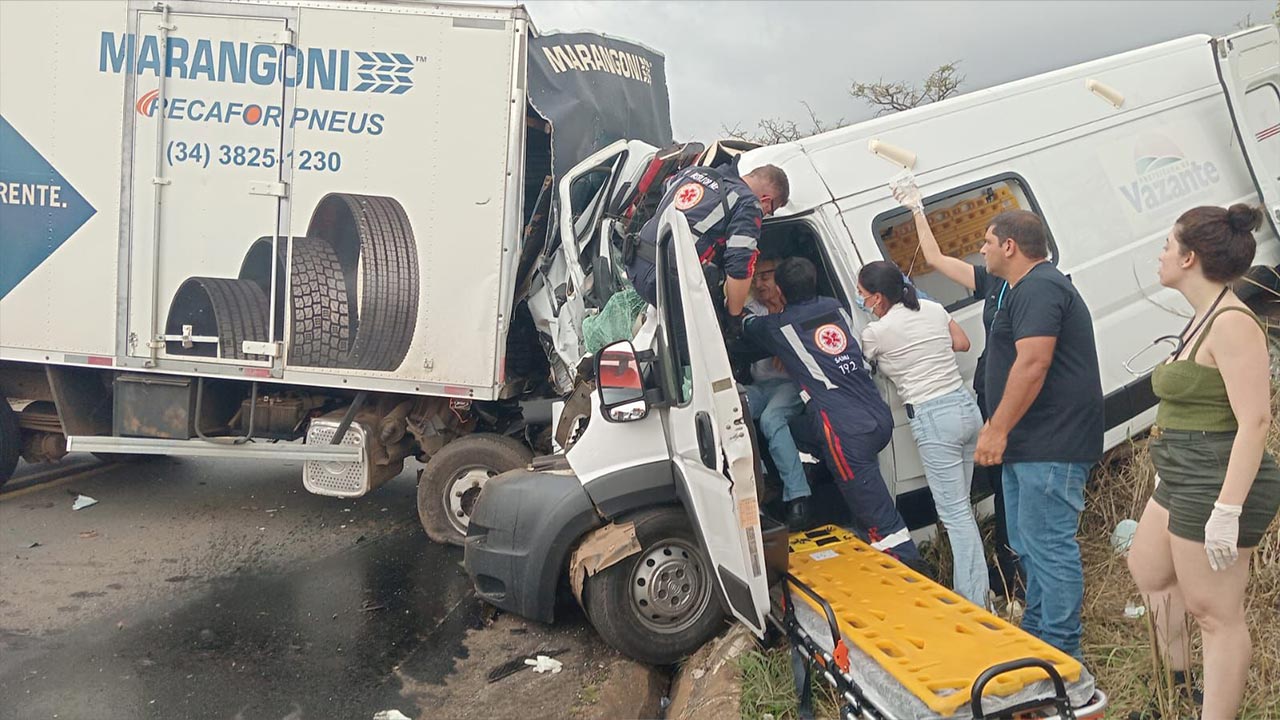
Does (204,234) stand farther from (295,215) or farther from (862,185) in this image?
(862,185)

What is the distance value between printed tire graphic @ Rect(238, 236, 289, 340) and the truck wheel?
2.54 m

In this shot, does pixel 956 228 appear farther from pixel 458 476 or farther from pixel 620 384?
pixel 458 476

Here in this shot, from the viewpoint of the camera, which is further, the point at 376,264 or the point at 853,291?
the point at 376,264

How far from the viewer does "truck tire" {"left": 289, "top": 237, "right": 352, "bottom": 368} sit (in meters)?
4.83

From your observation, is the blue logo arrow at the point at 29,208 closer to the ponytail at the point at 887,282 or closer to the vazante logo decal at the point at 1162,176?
the ponytail at the point at 887,282

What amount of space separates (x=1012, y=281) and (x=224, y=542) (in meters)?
4.74

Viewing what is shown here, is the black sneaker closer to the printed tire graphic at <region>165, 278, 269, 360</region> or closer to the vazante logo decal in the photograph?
the vazante logo decal

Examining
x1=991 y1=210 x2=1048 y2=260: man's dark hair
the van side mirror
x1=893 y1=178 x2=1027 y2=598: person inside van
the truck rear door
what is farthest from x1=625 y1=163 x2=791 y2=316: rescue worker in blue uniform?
the truck rear door

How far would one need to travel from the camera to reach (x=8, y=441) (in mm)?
5746

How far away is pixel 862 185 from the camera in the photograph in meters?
3.81

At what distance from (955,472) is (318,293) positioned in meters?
3.49

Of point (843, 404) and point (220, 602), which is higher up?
point (843, 404)

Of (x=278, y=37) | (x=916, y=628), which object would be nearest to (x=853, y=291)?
(x=916, y=628)

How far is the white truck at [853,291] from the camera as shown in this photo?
3080mm
